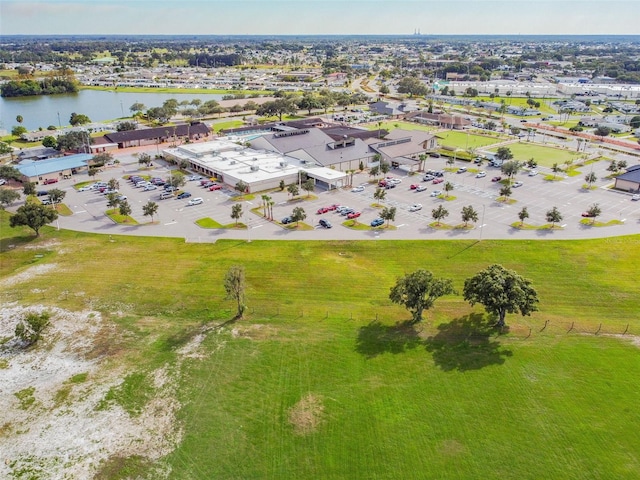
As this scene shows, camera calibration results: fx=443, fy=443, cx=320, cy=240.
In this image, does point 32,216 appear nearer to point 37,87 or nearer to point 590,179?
point 590,179

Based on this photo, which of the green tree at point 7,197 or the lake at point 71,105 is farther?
the lake at point 71,105

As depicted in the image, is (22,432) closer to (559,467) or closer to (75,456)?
(75,456)

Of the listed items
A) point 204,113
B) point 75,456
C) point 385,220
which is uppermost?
point 204,113

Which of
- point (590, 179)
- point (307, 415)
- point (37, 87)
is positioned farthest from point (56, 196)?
point (37, 87)

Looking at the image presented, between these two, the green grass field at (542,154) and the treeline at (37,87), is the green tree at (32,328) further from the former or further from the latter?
the treeline at (37,87)

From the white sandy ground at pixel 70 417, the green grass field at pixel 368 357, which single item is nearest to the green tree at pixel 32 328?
the white sandy ground at pixel 70 417

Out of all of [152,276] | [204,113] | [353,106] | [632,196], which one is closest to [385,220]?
[152,276]
